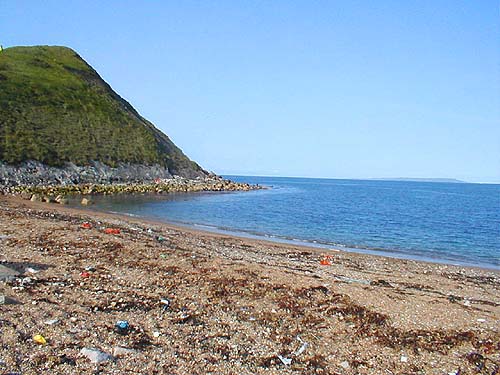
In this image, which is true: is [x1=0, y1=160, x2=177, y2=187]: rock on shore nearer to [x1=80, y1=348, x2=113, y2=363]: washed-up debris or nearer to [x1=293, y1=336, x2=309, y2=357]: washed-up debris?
[x1=80, y1=348, x2=113, y2=363]: washed-up debris

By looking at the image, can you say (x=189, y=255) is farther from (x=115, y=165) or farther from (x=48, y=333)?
(x=115, y=165)

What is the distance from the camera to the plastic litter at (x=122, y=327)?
913 centimetres

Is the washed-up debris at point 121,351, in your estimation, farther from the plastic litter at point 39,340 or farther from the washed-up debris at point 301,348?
the washed-up debris at point 301,348

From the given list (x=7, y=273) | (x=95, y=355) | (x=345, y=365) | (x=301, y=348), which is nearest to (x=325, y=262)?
(x=301, y=348)

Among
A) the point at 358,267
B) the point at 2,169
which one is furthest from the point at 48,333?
the point at 2,169

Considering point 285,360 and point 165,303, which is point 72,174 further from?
point 285,360

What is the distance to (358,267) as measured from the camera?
21.5 meters

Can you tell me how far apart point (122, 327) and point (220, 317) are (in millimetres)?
2360

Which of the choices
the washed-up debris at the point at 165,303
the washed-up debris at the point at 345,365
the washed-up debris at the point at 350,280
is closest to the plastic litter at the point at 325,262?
the washed-up debris at the point at 350,280

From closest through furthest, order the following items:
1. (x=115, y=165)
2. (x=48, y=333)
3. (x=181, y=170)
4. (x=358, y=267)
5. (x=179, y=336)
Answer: (x=48, y=333) < (x=179, y=336) < (x=358, y=267) < (x=115, y=165) < (x=181, y=170)

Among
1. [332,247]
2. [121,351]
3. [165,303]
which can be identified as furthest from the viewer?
[332,247]

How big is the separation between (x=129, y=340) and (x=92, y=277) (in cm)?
482

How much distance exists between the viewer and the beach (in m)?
8.25

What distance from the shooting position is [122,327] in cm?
934
